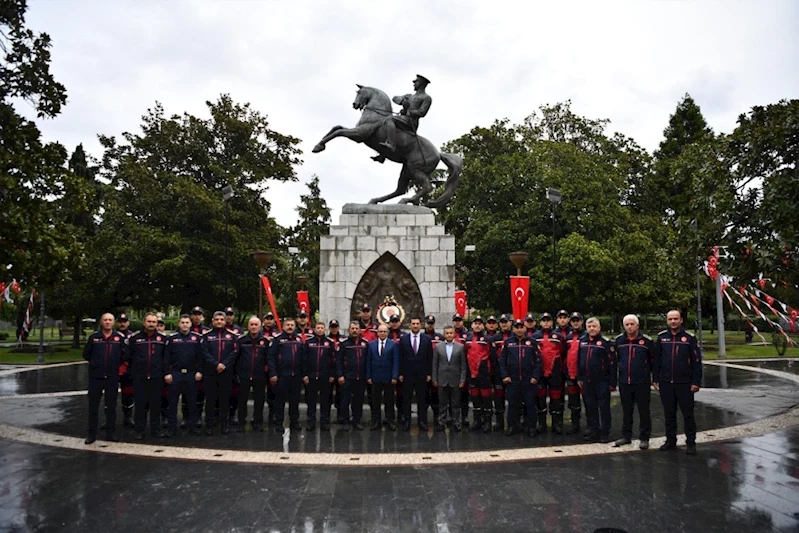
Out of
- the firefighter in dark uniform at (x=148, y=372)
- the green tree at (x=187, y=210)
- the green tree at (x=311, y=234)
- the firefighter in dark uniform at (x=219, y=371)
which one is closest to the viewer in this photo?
the firefighter in dark uniform at (x=148, y=372)

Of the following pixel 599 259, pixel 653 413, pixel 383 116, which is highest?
pixel 383 116

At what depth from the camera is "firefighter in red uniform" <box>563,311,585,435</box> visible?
26.6 feet

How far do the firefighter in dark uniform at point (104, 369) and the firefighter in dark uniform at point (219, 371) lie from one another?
1.17 meters

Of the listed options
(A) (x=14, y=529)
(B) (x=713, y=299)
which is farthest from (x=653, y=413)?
(B) (x=713, y=299)

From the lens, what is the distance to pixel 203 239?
24.7 m

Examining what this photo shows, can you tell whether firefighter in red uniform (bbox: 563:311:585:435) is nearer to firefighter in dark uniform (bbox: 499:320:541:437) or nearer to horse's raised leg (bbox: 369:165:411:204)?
firefighter in dark uniform (bbox: 499:320:541:437)

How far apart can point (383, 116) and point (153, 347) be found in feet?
23.8

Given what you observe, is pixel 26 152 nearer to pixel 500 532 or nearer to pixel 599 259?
pixel 500 532

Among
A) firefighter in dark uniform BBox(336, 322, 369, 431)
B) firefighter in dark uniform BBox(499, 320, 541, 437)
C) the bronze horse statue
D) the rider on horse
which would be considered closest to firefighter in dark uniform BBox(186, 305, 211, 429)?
firefighter in dark uniform BBox(336, 322, 369, 431)

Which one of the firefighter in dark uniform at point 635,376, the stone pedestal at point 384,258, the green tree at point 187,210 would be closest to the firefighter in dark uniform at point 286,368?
the stone pedestal at point 384,258

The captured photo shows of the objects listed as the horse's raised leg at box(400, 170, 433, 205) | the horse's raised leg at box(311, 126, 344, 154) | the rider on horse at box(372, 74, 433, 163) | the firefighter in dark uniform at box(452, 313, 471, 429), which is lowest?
the firefighter in dark uniform at box(452, 313, 471, 429)

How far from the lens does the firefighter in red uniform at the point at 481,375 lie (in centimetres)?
836

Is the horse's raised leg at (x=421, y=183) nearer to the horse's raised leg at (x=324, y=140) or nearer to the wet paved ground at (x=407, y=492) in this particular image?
the horse's raised leg at (x=324, y=140)

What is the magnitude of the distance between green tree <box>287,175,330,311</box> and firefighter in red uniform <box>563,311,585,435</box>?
25.0 m
